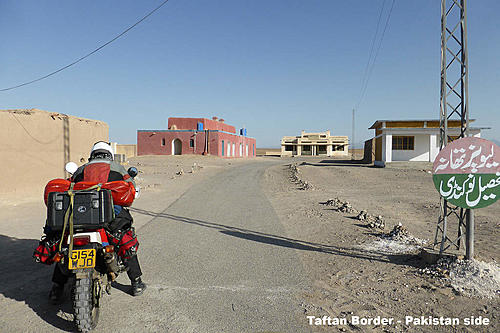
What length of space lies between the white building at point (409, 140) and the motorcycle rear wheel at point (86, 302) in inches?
1086

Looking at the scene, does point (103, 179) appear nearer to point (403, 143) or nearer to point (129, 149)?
point (403, 143)

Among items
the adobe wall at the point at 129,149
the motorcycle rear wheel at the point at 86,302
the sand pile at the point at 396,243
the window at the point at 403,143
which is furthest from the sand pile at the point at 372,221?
the adobe wall at the point at 129,149

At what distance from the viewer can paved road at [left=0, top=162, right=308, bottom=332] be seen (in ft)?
11.3

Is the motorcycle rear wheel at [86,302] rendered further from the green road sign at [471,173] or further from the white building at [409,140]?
the white building at [409,140]

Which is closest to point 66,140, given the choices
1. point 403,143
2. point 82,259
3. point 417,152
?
point 82,259

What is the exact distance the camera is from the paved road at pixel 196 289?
A: 3.44 meters

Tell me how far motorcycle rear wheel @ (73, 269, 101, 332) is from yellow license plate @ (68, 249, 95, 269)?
0.10 metres

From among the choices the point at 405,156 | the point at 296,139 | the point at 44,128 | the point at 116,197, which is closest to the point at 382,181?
the point at 405,156

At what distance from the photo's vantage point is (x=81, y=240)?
11.0ft

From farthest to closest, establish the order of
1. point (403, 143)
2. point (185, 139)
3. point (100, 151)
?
point (185, 139), point (403, 143), point (100, 151)

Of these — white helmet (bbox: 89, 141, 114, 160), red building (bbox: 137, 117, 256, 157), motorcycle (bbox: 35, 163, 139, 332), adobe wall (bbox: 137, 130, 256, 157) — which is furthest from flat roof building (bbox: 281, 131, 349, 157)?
motorcycle (bbox: 35, 163, 139, 332)

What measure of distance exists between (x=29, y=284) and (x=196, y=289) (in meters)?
2.24

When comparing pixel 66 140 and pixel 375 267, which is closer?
pixel 375 267

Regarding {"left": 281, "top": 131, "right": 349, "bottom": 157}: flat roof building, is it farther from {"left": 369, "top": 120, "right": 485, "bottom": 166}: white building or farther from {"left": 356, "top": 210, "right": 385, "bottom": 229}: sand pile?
{"left": 356, "top": 210, "right": 385, "bottom": 229}: sand pile
